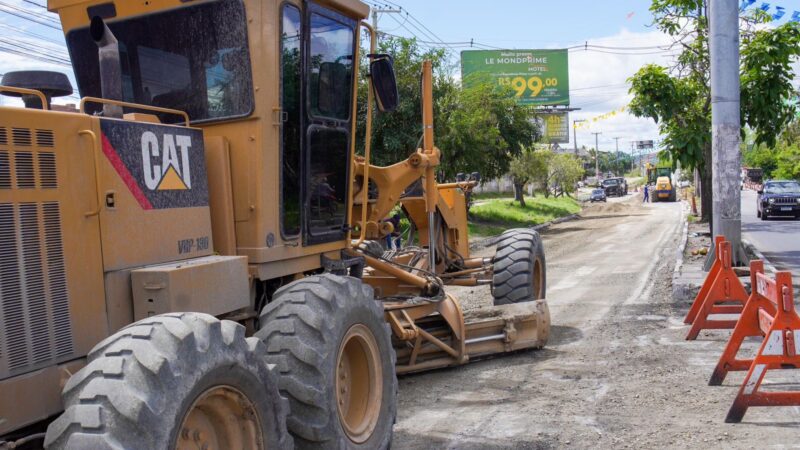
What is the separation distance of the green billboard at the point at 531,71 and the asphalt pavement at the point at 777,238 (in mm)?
16714

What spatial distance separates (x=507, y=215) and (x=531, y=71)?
50.3 feet

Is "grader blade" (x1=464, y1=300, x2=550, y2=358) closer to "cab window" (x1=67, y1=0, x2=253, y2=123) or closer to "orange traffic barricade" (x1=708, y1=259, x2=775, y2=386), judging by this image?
"orange traffic barricade" (x1=708, y1=259, x2=775, y2=386)

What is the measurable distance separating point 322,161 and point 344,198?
482 mm

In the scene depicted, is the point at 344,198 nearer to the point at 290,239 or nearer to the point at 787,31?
the point at 290,239

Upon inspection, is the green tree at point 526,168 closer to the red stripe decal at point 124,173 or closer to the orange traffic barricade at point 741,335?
the orange traffic barricade at point 741,335

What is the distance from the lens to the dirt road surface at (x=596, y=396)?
5.36 metres

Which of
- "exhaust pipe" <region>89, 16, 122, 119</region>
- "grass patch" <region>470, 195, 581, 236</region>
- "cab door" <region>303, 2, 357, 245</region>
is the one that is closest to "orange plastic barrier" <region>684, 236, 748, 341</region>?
"cab door" <region>303, 2, 357, 245</region>

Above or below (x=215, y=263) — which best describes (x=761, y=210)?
below

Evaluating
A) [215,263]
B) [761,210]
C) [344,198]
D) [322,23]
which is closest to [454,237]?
[344,198]

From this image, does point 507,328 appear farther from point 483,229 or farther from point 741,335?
point 483,229

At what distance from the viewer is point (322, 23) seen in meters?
5.39

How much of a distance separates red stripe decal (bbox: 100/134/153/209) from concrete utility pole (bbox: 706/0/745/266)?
1066cm

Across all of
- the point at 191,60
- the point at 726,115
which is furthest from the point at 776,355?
the point at 726,115

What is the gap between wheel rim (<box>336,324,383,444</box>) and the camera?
4809 millimetres
